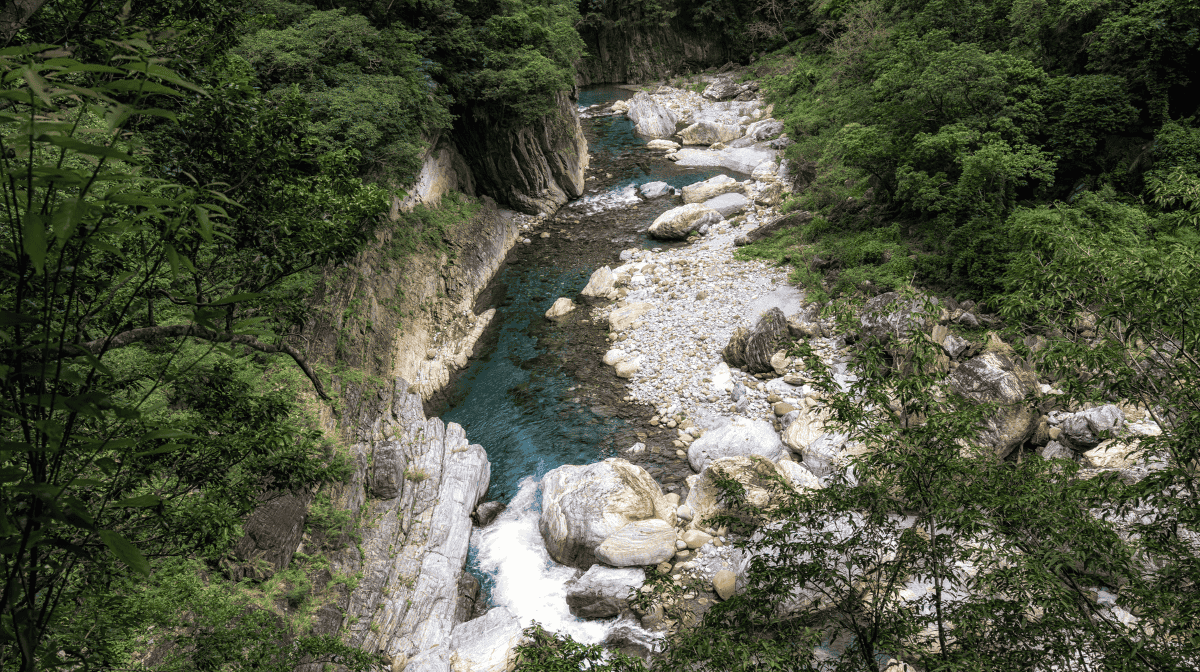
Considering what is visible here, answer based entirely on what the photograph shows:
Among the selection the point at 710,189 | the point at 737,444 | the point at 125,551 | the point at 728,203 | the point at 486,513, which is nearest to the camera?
the point at 125,551

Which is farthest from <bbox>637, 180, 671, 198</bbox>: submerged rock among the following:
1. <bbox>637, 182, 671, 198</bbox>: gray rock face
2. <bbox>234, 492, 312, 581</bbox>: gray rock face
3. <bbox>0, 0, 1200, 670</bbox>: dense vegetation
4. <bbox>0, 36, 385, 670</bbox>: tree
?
<bbox>0, 36, 385, 670</bbox>: tree

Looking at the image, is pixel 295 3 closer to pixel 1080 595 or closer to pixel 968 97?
pixel 968 97

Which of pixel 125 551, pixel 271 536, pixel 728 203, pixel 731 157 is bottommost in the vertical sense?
pixel 728 203

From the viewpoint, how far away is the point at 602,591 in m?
9.12

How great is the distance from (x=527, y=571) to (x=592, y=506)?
166 centimetres

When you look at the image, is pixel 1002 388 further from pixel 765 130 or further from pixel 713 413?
pixel 765 130

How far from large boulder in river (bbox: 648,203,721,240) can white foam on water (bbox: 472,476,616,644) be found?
12.3 metres

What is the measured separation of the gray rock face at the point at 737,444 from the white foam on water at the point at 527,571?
3.52 m

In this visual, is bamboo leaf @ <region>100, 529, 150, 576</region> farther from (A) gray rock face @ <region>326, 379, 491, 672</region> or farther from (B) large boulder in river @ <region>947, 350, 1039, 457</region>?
(B) large boulder in river @ <region>947, 350, 1039, 457</region>

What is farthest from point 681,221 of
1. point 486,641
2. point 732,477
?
point 486,641

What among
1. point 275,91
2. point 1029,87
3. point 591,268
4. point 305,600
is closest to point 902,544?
point 305,600

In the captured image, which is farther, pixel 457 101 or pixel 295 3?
pixel 457 101

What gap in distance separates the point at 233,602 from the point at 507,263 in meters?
14.9

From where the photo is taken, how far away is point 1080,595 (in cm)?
387
